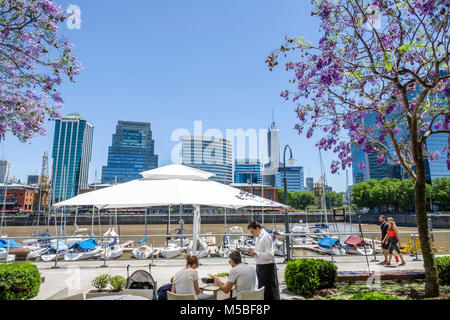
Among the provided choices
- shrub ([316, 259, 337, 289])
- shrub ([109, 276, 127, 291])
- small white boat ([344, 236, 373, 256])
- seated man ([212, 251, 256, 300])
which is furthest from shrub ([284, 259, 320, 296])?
small white boat ([344, 236, 373, 256])

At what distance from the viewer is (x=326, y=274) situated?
6922mm

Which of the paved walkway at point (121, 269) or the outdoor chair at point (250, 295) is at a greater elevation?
the outdoor chair at point (250, 295)

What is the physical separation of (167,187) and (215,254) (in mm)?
13034

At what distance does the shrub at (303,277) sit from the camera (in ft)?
21.4

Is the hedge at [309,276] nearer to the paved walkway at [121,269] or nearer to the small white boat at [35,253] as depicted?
the paved walkway at [121,269]

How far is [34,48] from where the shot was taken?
244 inches

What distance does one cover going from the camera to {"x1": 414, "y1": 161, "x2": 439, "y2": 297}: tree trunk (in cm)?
581

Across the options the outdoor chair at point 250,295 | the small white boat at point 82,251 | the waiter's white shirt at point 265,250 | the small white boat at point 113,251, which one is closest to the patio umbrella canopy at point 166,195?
the waiter's white shirt at point 265,250

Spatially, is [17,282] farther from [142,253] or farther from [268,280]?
[142,253]

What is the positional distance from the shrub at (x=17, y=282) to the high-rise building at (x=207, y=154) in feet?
483

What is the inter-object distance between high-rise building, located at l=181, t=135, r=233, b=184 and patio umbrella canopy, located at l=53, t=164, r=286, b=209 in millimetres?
147717

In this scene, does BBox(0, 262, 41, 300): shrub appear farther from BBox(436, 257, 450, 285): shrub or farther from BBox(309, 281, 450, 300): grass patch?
BBox(436, 257, 450, 285): shrub

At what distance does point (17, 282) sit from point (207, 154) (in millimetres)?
156803
